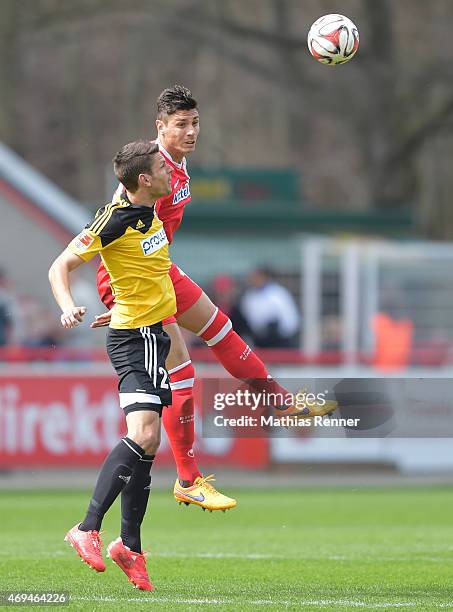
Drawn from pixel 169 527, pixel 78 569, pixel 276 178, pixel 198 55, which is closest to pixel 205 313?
pixel 78 569

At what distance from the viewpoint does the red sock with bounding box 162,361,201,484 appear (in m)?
9.11

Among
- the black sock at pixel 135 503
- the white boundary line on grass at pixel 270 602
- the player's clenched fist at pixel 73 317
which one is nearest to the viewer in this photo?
the player's clenched fist at pixel 73 317

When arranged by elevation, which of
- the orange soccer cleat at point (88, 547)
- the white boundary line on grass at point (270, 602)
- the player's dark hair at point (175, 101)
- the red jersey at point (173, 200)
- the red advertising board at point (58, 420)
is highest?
the player's dark hair at point (175, 101)

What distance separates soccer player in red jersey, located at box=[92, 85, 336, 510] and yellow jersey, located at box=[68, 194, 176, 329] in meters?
0.47

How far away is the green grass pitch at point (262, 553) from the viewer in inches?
315

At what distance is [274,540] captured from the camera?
11.7 meters

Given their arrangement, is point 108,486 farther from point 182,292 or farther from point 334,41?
point 334,41

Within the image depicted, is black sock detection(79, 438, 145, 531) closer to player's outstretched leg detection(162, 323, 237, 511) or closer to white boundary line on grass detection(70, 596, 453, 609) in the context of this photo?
white boundary line on grass detection(70, 596, 453, 609)

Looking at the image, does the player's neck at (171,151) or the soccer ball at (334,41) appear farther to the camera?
the soccer ball at (334,41)

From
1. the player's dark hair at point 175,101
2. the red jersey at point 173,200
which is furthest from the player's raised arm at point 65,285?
the player's dark hair at point 175,101

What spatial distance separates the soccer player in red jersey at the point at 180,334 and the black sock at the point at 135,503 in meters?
0.60

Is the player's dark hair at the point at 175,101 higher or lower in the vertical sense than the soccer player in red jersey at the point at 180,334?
higher

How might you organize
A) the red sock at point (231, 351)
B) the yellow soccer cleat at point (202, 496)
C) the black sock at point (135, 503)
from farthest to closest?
the red sock at point (231, 351), the yellow soccer cleat at point (202, 496), the black sock at point (135, 503)

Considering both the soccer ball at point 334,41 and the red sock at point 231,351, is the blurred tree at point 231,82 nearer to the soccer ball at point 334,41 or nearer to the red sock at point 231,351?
the soccer ball at point 334,41
